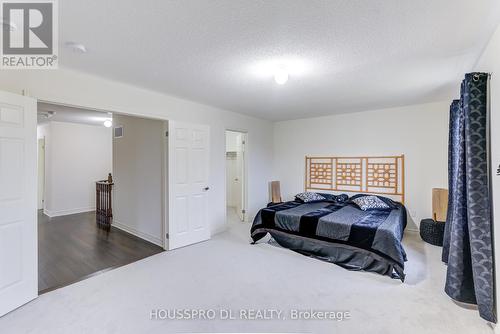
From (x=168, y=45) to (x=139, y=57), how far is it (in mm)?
433

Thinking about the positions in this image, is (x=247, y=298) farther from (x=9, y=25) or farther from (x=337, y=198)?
(x=337, y=198)

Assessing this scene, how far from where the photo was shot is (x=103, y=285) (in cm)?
257

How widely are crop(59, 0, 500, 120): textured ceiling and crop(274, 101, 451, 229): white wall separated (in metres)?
1.04

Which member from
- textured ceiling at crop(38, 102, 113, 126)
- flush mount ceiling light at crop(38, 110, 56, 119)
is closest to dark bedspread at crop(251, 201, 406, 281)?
textured ceiling at crop(38, 102, 113, 126)

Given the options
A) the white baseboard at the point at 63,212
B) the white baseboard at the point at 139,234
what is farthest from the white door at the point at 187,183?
the white baseboard at the point at 63,212

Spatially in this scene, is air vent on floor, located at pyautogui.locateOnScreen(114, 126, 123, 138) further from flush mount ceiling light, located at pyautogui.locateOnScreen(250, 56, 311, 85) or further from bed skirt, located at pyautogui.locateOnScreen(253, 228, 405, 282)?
bed skirt, located at pyautogui.locateOnScreen(253, 228, 405, 282)

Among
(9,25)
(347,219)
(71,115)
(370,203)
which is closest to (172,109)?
(9,25)

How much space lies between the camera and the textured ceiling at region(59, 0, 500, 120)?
1571 millimetres

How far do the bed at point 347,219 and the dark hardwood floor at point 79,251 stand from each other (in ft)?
6.22

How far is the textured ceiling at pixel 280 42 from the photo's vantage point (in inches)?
61.9

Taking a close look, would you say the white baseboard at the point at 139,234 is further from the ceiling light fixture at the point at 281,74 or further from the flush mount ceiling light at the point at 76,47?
the ceiling light fixture at the point at 281,74

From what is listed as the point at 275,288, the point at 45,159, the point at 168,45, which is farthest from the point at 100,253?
the point at 45,159

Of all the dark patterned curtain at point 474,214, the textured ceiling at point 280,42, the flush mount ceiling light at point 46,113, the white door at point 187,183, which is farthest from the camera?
the flush mount ceiling light at point 46,113

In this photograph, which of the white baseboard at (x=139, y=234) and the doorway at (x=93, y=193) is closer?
the doorway at (x=93, y=193)
